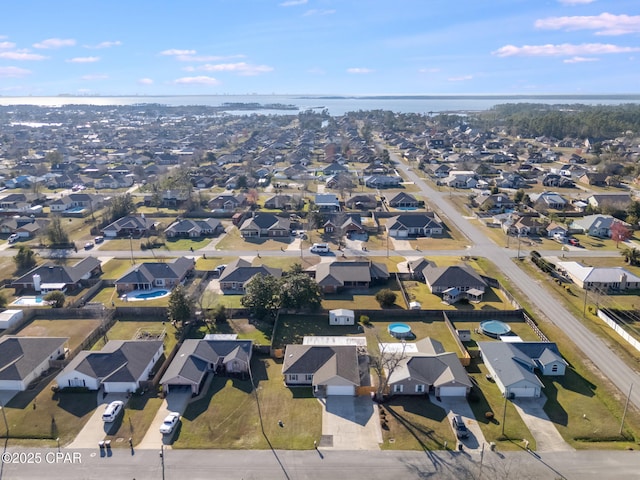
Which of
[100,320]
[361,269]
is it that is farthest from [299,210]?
[100,320]

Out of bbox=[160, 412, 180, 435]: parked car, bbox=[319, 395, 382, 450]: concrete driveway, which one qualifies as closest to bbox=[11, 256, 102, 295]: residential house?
→ bbox=[160, 412, 180, 435]: parked car

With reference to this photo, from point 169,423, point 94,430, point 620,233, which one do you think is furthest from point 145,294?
point 620,233

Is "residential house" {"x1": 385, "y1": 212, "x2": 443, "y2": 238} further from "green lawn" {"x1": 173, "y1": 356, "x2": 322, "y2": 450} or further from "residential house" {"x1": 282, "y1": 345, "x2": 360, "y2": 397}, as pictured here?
"green lawn" {"x1": 173, "y1": 356, "x2": 322, "y2": 450}

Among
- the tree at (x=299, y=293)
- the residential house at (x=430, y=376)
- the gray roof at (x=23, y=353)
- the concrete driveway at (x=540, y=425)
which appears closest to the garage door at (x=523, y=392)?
the concrete driveway at (x=540, y=425)

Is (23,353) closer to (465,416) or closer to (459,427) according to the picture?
(459,427)

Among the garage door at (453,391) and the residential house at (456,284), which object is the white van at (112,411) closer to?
the garage door at (453,391)

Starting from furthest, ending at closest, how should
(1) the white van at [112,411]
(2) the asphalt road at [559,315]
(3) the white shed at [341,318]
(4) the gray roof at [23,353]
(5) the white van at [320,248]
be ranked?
(5) the white van at [320,248] → (3) the white shed at [341,318] → (2) the asphalt road at [559,315] → (4) the gray roof at [23,353] → (1) the white van at [112,411]

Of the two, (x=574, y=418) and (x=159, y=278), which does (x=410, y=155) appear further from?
(x=574, y=418)
